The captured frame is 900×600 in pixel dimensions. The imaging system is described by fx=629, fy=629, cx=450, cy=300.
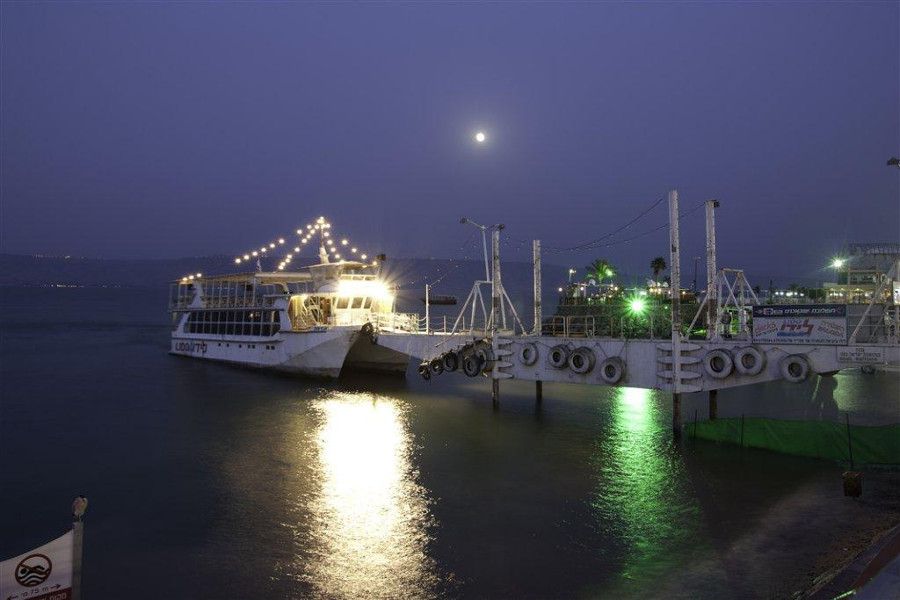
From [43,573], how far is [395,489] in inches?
582

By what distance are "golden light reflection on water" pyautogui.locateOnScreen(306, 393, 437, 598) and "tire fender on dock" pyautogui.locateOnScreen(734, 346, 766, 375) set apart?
14.7m

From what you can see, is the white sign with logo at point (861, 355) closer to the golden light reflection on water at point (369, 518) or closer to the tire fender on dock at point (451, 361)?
the golden light reflection on water at point (369, 518)

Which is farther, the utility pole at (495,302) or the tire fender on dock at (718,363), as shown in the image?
the utility pole at (495,302)

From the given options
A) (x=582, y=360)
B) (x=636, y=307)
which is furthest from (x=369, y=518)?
(x=636, y=307)

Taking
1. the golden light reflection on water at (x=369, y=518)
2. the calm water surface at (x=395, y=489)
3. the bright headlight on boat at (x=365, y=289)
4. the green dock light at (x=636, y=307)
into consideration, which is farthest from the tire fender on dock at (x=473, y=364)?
the green dock light at (x=636, y=307)

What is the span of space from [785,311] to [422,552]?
18.8 metres

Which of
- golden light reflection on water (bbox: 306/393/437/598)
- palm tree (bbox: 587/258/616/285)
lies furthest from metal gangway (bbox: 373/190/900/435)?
palm tree (bbox: 587/258/616/285)

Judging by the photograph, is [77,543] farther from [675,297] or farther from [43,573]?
[675,297]

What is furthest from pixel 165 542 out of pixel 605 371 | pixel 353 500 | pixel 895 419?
pixel 895 419

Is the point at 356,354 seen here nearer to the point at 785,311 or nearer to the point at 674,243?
the point at 674,243

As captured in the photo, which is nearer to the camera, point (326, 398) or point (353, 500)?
point (353, 500)

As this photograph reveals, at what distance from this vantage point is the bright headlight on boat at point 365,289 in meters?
52.0

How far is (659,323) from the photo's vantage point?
214 feet

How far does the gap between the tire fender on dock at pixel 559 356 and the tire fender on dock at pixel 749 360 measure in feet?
27.3
